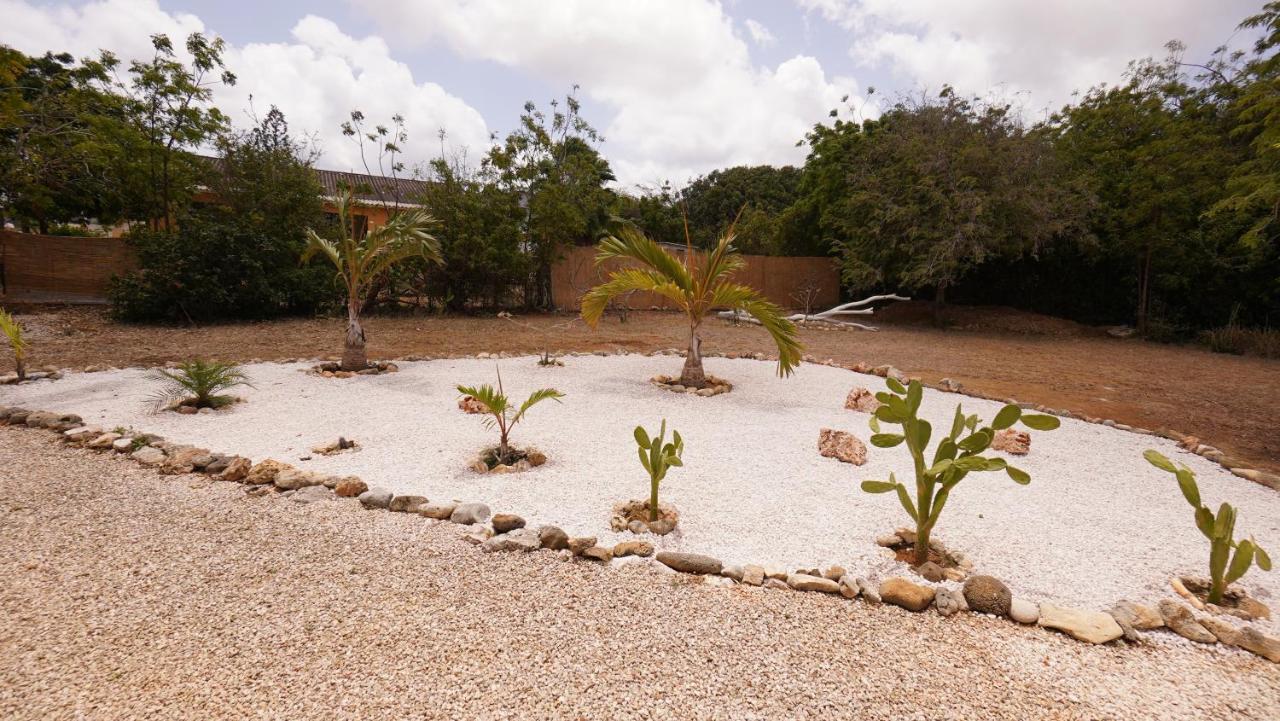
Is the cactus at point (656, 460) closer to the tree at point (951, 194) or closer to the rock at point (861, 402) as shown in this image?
the rock at point (861, 402)

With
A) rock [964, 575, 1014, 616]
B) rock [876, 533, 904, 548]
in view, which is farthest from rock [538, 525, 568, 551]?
rock [964, 575, 1014, 616]

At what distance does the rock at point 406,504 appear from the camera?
9.35ft

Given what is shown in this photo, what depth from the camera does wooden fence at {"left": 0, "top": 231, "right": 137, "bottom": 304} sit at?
11.2 meters

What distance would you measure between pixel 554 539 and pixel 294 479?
1747 millimetres

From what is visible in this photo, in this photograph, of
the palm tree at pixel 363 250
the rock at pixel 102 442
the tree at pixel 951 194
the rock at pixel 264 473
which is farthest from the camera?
the tree at pixel 951 194

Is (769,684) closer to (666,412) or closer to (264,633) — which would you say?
(264,633)

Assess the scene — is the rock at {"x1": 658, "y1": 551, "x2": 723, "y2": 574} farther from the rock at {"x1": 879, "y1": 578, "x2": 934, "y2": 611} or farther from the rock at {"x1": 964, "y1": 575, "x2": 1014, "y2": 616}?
the rock at {"x1": 964, "y1": 575, "x2": 1014, "y2": 616}

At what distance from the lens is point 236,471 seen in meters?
3.22

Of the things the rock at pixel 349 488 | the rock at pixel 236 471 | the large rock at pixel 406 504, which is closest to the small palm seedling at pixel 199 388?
the rock at pixel 236 471

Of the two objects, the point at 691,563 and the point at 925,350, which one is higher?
the point at 925,350

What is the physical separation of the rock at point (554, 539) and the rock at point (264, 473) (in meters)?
1.86

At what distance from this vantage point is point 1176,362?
8781mm

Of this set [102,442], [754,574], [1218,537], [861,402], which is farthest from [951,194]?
[102,442]

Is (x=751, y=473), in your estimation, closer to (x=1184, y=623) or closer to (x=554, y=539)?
(x=554, y=539)
